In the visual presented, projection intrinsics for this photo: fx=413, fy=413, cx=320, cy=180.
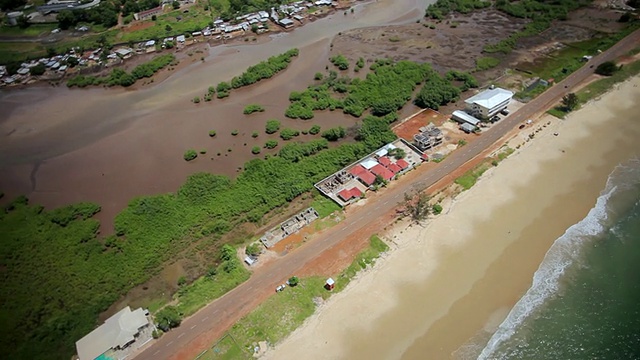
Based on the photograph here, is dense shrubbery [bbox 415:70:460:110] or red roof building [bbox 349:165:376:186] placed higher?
dense shrubbery [bbox 415:70:460:110]

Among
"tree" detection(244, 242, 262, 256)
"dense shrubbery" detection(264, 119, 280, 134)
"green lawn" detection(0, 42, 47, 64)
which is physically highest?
"dense shrubbery" detection(264, 119, 280, 134)

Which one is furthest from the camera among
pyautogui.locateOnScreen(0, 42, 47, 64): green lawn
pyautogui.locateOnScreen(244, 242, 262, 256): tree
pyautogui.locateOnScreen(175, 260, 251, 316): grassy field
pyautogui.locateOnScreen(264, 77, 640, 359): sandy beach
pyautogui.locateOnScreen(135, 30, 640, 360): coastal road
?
pyautogui.locateOnScreen(0, 42, 47, 64): green lawn

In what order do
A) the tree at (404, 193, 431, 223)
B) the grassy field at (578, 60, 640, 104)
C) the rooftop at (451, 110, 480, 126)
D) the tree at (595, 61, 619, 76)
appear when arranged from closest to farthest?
the tree at (404, 193, 431, 223) → the rooftop at (451, 110, 480, 126) → the grassy field at (578, 60, 640, 104) → the tree at (595, 61, 619, 76)

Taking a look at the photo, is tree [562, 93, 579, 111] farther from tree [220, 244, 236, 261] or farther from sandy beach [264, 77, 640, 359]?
tree [220, 244, 236, 261]

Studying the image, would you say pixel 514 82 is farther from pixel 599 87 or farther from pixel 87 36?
pixel 87 36

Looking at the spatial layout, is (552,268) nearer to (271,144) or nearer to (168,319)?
(168,319)

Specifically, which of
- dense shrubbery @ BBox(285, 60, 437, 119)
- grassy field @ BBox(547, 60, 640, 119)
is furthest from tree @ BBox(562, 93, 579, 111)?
dense shrubbery @ BBox(285, 60, 437, 119)

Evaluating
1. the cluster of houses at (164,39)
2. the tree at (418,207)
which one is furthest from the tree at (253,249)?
the cluster of houses at (164,39)
